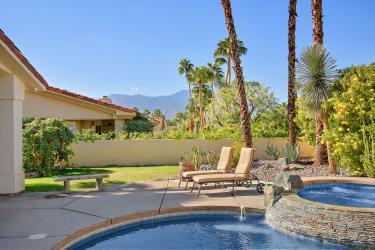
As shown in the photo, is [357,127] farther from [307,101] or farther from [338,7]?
[338,7]

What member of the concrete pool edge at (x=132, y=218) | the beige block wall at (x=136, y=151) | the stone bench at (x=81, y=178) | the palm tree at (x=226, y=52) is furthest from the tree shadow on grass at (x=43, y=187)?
the palm tree at (x=226, y=52)

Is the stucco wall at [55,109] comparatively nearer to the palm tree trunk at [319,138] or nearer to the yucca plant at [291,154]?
the yucca plant at [291,154]

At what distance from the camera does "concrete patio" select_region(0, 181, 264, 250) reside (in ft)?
24.6

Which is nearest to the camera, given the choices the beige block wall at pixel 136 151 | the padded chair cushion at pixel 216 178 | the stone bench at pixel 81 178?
the padded chair cushion at pixel 216 178

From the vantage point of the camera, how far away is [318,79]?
16.0 m

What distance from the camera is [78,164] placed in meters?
23.4

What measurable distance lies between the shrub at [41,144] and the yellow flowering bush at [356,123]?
12410 mm

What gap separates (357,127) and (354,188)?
11.4 feet

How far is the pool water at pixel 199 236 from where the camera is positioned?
752cm

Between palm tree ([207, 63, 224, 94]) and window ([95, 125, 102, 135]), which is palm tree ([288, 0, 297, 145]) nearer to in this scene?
window ([95, 125, 102, 135])

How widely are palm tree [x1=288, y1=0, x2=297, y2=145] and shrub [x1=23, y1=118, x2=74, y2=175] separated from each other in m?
11.7

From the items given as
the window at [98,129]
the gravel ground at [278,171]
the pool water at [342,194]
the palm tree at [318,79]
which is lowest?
the pool water at [342,194]

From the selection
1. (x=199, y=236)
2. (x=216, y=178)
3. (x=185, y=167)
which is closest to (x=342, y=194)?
(x=216, y=178)

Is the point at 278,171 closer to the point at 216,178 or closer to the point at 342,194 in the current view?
the point at 342,194
